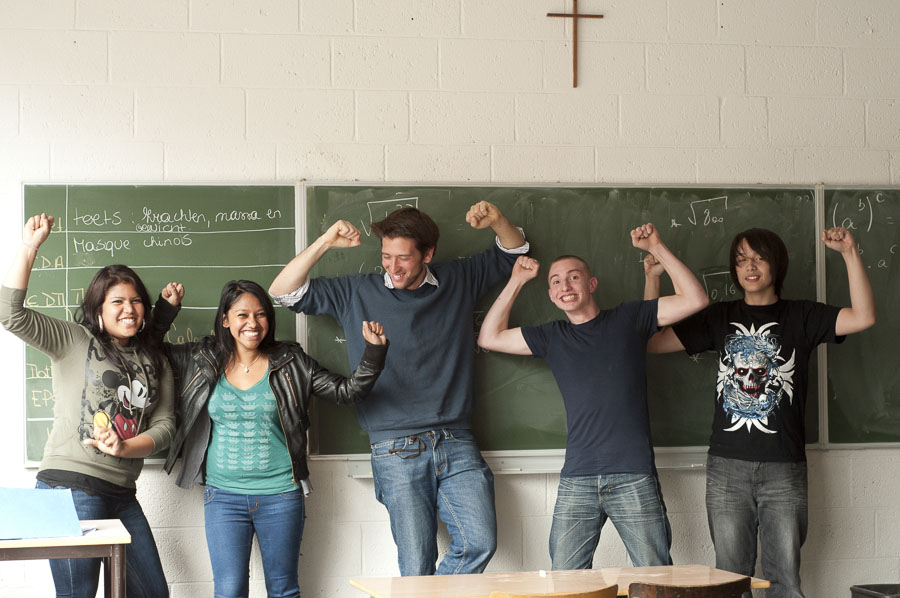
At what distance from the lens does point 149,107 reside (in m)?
3.87

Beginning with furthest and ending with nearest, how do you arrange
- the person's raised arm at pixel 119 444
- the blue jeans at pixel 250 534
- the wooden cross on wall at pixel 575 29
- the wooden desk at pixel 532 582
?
the wooden cross on wall at pixel 575 29 → the blue jeans at pixel 250 534 → the person's raised arm at pixel 119 444 → the wooden desk at pixel 532 582

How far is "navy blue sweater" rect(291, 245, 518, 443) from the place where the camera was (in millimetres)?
3727

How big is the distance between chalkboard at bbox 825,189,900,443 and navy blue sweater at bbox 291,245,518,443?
1.71m

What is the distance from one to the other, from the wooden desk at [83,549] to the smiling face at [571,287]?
1895mm

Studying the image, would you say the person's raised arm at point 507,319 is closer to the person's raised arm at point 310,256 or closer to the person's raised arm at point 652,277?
the person's raised arm at point 652,277

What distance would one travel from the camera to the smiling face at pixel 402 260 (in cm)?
370

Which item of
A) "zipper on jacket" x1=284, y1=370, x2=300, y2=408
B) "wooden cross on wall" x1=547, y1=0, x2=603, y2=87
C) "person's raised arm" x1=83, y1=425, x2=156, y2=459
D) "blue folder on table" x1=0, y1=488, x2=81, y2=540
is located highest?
"wooden cross on wall" x1=547, y1=0, x2=603, y2=87

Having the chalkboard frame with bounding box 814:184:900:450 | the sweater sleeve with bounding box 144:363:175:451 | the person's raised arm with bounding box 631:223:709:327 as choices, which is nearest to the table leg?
the sweater sleeve with bounding box 144:363:175:451

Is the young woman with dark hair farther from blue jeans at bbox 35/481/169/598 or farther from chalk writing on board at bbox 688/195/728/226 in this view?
chalk writing on board at bbox 688/195/728/226

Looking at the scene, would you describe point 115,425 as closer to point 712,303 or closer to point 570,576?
point 570,576

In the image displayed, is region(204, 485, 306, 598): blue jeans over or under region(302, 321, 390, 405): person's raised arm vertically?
under

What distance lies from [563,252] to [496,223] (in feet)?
1.31

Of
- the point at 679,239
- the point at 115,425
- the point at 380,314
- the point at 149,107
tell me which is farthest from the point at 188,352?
the point at 679,239

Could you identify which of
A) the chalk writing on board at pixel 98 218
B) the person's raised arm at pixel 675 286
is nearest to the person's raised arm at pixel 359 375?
the chalk writing on board at pixel 98 218
